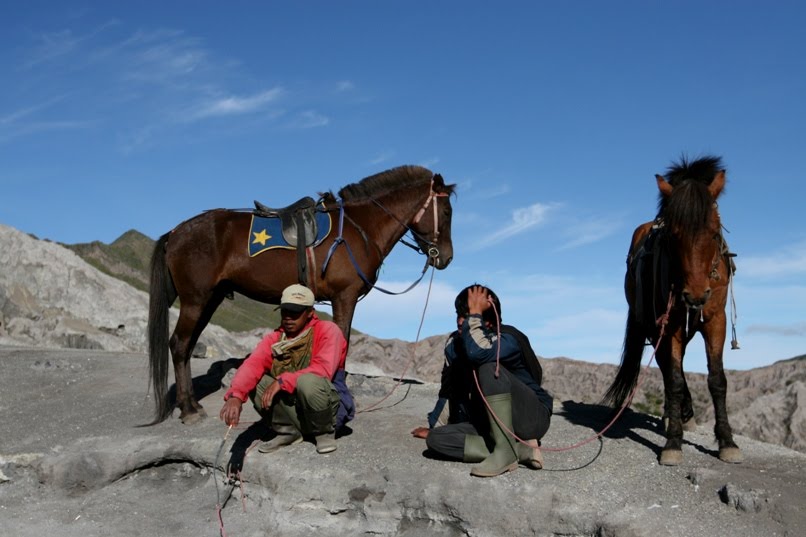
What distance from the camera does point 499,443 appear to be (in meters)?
6.09

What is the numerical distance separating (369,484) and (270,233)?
11.3 feet

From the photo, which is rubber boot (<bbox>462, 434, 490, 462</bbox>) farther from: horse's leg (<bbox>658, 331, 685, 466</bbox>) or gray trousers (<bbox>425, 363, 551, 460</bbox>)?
horse's leg (<bbox>658, 331, 685, 466</bbox>)

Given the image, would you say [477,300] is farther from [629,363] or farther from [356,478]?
[629,363]

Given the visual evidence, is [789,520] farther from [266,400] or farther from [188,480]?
[188,480]

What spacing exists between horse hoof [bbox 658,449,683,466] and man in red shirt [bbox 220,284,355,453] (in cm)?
290

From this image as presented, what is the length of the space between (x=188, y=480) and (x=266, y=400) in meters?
1.60

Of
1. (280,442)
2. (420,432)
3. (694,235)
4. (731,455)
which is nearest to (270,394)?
(280,442)

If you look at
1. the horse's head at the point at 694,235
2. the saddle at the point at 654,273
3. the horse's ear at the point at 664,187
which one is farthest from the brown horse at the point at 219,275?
the horse's head at the point at 694,235

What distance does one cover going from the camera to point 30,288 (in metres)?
19.7

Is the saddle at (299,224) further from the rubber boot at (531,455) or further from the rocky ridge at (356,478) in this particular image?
the rubber boot at (531,455)

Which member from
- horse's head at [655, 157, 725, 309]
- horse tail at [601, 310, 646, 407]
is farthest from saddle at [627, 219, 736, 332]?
horse tail at [601, 310, 646, 407]

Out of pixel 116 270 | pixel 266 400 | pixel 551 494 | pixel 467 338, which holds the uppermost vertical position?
pixel 116 270

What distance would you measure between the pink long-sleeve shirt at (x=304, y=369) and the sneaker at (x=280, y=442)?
722 millimetres

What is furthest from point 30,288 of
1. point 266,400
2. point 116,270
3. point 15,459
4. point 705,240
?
point 116,270
